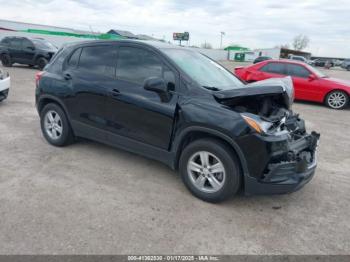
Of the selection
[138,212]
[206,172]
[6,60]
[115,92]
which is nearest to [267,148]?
[206,172]

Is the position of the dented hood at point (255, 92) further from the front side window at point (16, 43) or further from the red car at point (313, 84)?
the front side window at point (16, 43)

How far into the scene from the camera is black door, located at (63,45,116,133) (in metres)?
4.23

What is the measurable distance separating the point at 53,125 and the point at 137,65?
79.0 inches

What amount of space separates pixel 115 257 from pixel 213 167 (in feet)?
4.70

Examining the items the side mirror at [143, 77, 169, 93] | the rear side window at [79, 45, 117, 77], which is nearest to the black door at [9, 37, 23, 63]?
the rear side window at [79, 45, 117, 77]

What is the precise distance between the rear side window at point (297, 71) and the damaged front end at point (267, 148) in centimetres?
737

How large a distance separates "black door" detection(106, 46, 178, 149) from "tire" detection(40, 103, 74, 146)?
1.02m

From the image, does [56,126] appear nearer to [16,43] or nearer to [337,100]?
[337,100]

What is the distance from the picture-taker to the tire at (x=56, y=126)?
189 inches

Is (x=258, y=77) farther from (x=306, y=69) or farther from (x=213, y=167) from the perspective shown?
(x=213, y=167)

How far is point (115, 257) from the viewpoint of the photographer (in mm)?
2535

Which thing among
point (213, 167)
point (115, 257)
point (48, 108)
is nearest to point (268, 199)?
point (213, 167)

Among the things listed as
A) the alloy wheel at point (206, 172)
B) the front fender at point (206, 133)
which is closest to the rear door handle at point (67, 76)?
the front fender at point (206, 133)

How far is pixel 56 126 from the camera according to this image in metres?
4.96
